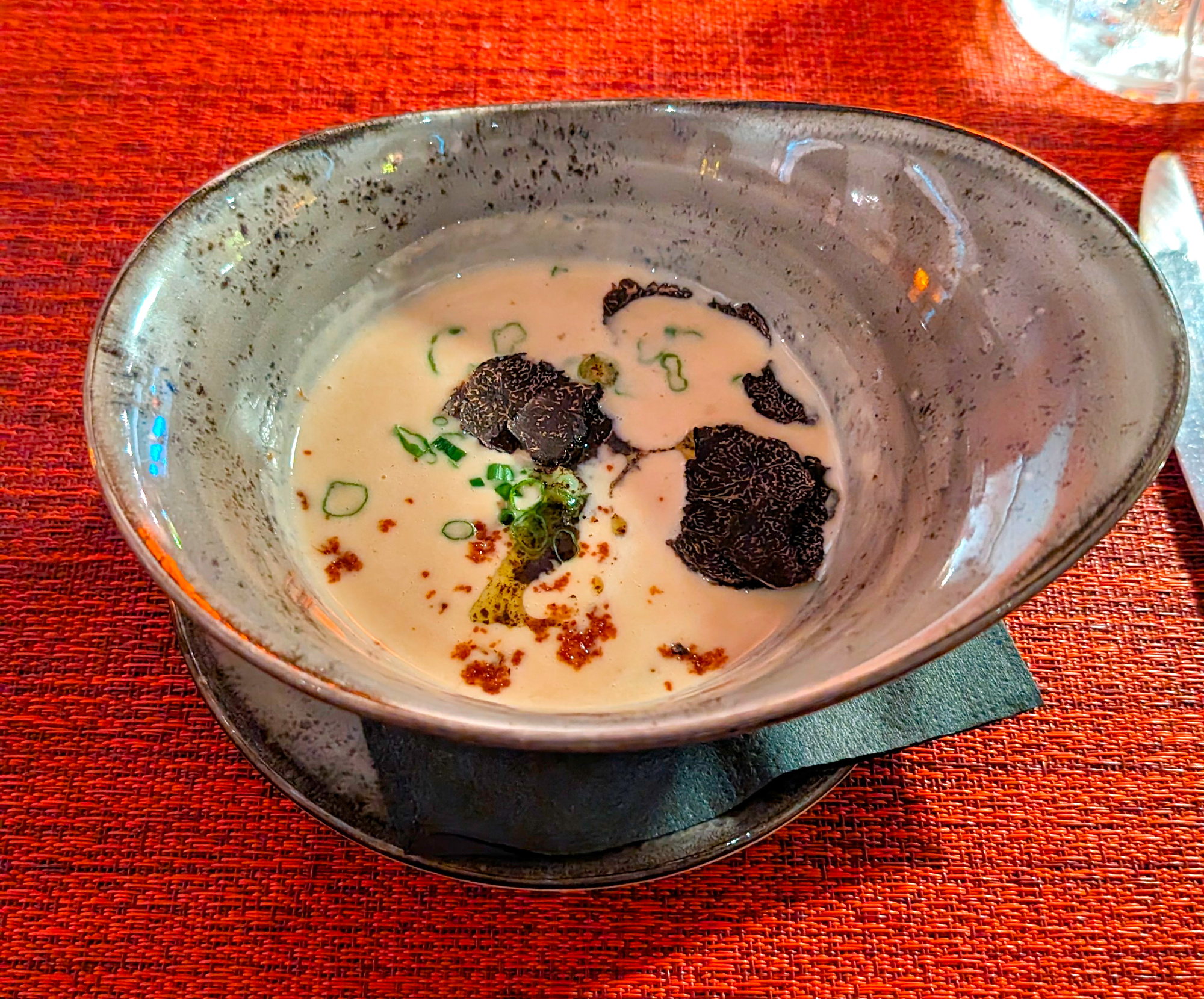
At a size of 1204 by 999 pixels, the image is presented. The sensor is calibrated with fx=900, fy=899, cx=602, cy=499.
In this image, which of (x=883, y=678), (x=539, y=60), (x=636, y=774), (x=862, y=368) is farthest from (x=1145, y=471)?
(x=539, y=60)

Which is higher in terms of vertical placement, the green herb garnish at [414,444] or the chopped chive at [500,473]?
the green herb garnish at [414,444]

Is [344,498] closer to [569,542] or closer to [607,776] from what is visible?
[569,542]

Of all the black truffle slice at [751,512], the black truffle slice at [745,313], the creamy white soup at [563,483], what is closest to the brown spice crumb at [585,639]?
the creamy white soup at [563,483]

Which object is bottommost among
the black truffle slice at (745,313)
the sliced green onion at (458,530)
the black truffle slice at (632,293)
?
the sliced green onion at (458,530)

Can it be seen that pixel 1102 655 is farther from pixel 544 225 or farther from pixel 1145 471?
pixel 544 225

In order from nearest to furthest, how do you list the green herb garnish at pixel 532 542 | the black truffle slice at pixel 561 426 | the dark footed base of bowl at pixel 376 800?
1. the dark footed base of bowl at pixel 376 800
2. the green herb garnish at pixel 532 542
3. the black truffle slice at pixel 561 426

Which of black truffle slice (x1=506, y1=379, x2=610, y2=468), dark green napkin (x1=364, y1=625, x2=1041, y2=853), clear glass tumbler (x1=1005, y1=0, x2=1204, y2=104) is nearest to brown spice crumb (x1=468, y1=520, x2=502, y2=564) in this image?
black truffle slice (x1=506, y1=379, x2=610, y2=468)

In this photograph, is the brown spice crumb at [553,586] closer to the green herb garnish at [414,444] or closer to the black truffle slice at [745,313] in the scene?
Answer: the green herb garnish at [414,444]
